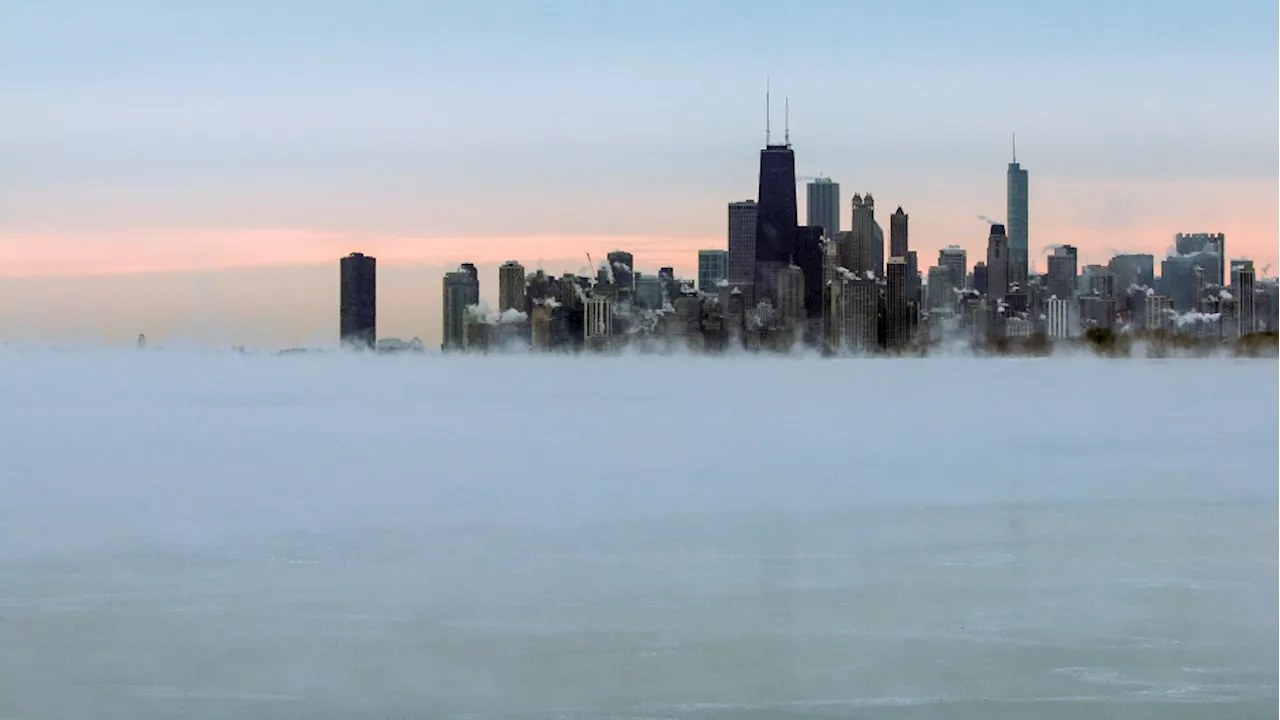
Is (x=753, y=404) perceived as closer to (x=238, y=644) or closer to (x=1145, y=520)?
(x=1145, y=520)

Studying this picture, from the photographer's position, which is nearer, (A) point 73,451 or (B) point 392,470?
(B) point 392,470

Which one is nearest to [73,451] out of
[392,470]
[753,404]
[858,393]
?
[392,470]

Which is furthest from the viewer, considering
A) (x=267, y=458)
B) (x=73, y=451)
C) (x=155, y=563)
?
(x=73, y=451)

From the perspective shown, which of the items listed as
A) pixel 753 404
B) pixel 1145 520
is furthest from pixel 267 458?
pixel 753 404

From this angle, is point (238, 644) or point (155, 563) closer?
point (238, 644)

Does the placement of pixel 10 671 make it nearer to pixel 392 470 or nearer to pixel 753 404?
pixel 392 470

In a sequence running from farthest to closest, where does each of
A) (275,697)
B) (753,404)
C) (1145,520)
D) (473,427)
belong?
(753,404)
(473,427)
(1145,520)
(275,697)
